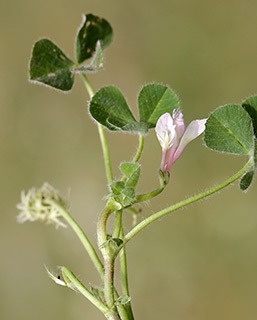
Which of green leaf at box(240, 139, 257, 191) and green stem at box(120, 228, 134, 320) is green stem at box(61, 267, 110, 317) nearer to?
green stem at box(120, 228, 134, 320)

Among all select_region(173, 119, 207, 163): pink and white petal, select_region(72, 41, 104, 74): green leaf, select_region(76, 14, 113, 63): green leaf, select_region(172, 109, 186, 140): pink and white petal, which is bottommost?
select_region(173, 119, 207, 163): pink and white petal

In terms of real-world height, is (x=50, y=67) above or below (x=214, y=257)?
above

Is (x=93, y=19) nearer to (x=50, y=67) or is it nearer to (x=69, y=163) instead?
(x=50, y=67)

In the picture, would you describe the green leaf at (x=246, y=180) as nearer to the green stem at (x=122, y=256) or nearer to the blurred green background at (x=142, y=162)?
the green stem at (x=122, y=256)

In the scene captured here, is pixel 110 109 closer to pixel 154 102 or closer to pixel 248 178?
pixel 154 102

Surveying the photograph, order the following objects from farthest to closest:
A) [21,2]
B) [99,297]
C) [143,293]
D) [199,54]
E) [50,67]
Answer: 1. [21,2]
2. [199,54]
3. [143,293]
4. [50,67]
5. [99,297]

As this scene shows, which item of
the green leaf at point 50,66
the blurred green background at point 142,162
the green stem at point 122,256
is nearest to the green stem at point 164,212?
the green stem at point 122,256

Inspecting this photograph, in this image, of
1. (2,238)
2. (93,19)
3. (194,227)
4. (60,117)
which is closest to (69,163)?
(60,117)

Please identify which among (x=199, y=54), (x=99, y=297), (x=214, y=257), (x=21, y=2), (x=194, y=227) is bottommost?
(x=214, y=257)

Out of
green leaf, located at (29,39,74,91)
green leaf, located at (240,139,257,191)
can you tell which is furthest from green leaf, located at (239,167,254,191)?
green leaf, located at (29,39,74,91)
